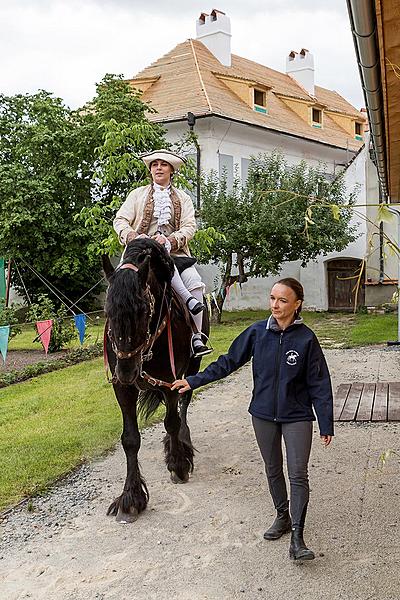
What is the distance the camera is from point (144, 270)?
4219 millimetres

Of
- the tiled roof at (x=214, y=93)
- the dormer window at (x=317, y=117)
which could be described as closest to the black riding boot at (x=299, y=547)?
the tiled roof at (x=214, y=93)

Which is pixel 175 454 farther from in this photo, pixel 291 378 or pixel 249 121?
pixel 249 121

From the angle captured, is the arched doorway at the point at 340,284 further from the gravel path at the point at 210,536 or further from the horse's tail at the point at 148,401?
the horse's tail at the point at 148,401

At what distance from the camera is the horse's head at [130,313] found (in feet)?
12.9

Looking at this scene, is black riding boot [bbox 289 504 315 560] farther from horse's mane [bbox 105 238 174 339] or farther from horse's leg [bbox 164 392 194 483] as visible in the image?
horse's leg [bbox 164 392 194 483]

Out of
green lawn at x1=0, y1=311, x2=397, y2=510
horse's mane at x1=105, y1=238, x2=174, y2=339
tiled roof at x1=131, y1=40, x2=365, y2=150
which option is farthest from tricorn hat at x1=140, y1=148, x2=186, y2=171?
tiled roof at x1=131, y1=40, x2=365, y2=150

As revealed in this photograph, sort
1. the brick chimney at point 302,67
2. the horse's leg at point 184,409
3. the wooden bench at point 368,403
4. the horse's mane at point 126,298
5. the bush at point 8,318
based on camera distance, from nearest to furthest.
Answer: the horse's mane at point 126,298 → the horse's leg at point 184,409 → the wooden bench at point 368,403 → the bush at point 8,318 → the brick chimney at point 302,67

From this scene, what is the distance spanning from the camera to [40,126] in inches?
837

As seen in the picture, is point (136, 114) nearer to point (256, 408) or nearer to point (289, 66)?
point (289, 66)

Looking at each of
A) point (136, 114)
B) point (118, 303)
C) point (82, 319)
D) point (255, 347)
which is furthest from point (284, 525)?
point (136, 114)

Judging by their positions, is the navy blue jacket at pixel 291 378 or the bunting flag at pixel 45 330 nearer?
the navy blue jacket at pixel 291 378

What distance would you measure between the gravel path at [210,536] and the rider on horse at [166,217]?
1120 mm

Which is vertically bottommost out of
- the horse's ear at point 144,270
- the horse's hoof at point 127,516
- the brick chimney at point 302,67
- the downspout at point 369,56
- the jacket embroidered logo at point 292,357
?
the horse's hoof at point 127,516

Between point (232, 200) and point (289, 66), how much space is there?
59.4 ft
